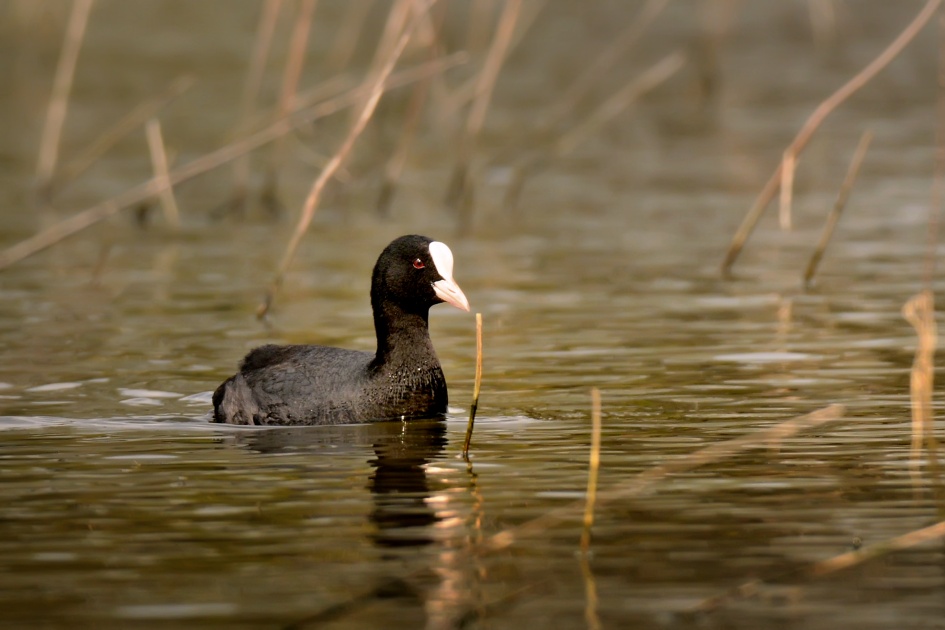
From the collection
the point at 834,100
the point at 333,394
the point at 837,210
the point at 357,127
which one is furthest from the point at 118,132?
the point at 834,100

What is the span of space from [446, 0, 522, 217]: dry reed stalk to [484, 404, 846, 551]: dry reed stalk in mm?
5579

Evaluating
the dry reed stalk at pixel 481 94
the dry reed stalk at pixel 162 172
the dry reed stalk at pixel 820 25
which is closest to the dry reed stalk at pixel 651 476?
the dry reed stalk at pixel 162 172

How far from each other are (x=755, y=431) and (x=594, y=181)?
35.6ft

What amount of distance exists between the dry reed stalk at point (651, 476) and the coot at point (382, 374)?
5.72 ft

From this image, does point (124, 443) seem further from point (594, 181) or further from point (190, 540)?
point (594, 181)

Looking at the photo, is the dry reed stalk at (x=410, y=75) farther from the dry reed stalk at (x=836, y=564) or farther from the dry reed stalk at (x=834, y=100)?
the dry reed stalk at (x=836, y=564)

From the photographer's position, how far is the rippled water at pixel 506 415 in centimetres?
512

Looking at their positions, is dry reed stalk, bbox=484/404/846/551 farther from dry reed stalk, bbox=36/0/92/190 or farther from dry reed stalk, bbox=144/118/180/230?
dry reed stalk, bbox=36/0/92/190

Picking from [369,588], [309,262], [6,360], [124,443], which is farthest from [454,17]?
[369,588]

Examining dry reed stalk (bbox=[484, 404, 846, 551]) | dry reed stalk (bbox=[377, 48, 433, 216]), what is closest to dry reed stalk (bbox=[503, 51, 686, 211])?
dry reed stalk (bbox=[377, 48, 433, 216])

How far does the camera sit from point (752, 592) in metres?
4.96

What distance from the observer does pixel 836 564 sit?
4992mm

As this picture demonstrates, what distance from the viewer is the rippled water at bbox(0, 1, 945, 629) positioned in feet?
16.8

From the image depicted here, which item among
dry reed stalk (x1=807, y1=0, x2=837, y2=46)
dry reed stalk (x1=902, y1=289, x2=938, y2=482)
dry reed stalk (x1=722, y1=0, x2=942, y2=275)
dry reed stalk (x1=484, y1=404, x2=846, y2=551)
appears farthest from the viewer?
dry reed stalk (x1=807, y1=0, x2=837, y2=46)
